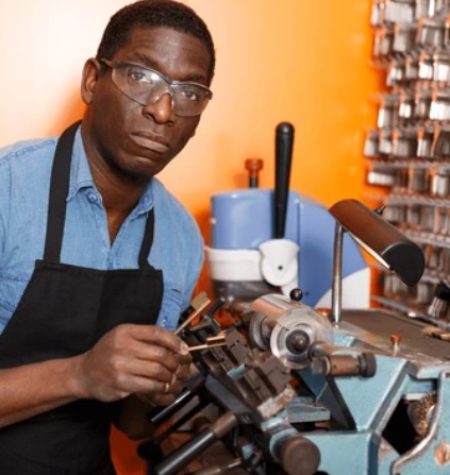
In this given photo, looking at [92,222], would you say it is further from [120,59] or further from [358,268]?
[358,268]

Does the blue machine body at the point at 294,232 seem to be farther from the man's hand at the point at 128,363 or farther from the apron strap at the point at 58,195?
the man's hand at the point at 128,363

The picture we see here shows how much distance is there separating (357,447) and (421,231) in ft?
2.90

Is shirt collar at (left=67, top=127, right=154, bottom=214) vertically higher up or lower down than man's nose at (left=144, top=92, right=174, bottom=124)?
lower down

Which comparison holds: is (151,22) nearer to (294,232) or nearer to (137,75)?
(137,75)

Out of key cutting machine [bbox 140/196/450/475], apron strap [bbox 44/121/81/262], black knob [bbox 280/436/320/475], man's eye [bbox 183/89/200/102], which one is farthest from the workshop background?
black knob [bbox 280/436/320/475]

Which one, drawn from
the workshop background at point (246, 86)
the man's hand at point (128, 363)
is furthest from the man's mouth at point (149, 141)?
the workshop background at point (246, 86)

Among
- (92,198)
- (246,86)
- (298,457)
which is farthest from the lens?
(246,86)

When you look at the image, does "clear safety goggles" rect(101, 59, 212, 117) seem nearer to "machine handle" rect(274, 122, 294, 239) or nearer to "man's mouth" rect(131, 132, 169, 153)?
"man's mouth" rect(131, 132, 169, 153)

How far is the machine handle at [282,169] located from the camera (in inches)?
65.5

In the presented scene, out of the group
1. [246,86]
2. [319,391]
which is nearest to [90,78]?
[319,391]

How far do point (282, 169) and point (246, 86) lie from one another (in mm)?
471

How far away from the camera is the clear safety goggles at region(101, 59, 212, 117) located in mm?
1208

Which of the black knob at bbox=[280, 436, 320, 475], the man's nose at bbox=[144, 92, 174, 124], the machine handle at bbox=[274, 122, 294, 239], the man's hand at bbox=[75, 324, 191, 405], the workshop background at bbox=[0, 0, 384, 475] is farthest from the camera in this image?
the workshop background at bbox=[0, 0, 384, 475]

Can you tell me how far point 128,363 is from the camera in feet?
3.30
